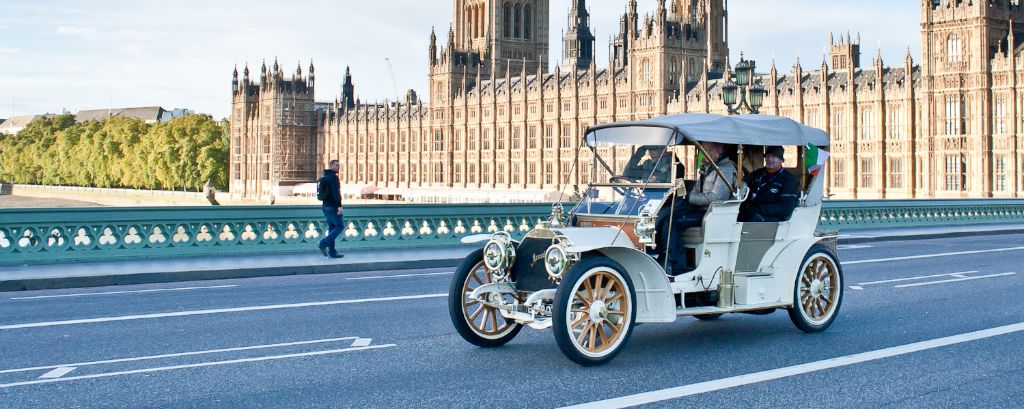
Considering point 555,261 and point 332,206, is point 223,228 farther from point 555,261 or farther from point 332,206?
point 555,261

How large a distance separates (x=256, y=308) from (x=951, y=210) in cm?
2711

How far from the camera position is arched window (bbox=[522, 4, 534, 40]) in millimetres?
120250

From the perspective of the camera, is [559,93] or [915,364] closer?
[915,364]

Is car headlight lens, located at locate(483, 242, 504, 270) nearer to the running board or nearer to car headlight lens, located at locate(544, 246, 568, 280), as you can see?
car headlight lens, located at locate(544, 246, 568, 280)

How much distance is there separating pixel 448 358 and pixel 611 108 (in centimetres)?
7426

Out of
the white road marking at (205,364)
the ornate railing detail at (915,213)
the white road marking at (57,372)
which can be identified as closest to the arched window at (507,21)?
the ornate railing detail at (915,213)

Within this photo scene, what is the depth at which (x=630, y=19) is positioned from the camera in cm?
8344

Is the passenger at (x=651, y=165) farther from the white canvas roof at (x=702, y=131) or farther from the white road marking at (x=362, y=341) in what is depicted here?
the white road marking at (x=362, y=341)

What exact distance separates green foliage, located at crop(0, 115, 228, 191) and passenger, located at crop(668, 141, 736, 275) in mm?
114911

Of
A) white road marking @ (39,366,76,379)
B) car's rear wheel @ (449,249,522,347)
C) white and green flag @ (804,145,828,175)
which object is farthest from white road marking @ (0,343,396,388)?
white and green flag @ (804,145,828,175)

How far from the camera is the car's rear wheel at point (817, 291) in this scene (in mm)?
9695

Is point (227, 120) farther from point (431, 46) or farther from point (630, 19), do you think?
point (630, 19)

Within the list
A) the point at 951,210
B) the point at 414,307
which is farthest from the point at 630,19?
the point at 414,307

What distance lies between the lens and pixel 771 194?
32.2 feet
